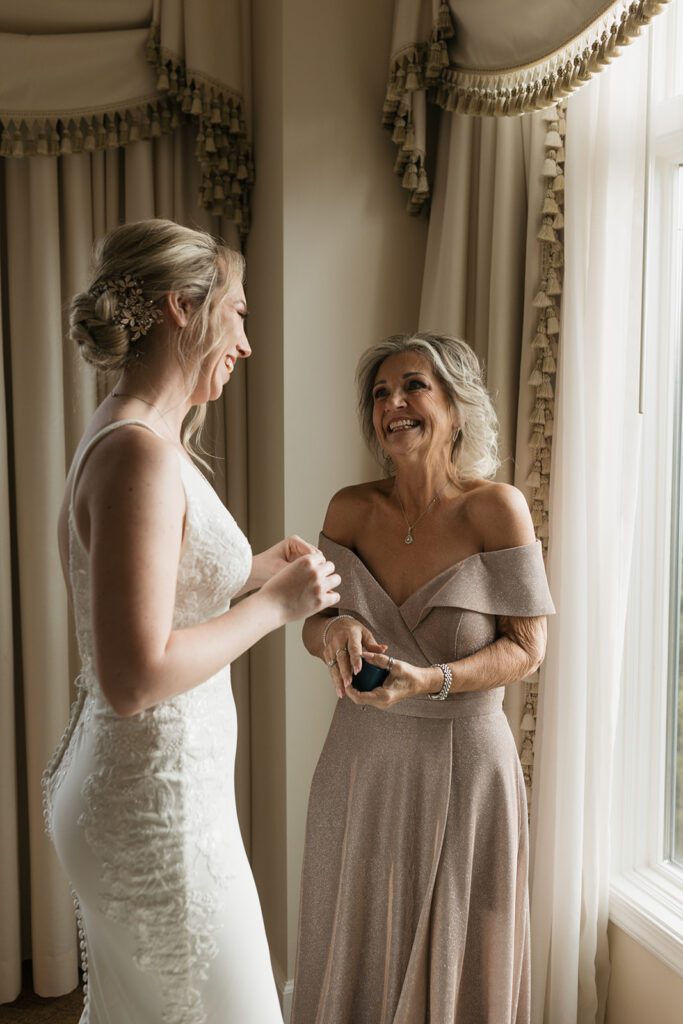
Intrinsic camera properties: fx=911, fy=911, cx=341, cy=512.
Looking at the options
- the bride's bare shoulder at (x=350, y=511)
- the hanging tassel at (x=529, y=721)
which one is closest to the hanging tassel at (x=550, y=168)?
the bride's bare shoulder at (x=350, y=511)

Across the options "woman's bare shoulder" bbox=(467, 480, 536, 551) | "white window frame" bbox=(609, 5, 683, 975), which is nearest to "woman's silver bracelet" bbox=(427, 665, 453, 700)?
"woman's bare shoulder" bbox=(467, 480, 536, 551)

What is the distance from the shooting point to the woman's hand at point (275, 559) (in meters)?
1.80

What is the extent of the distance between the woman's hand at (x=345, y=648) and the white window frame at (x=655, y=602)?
0.77 meters

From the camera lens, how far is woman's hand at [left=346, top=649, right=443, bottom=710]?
1.72 m

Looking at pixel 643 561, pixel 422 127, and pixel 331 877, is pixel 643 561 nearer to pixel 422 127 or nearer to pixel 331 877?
pixel 331 877

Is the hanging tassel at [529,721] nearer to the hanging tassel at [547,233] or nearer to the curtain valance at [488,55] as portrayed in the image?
the hanging tassel at [547,233]

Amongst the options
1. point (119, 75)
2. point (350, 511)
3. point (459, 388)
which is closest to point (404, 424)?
point (459, 388)

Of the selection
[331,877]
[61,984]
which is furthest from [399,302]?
[61,984]

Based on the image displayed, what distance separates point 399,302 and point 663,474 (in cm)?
87

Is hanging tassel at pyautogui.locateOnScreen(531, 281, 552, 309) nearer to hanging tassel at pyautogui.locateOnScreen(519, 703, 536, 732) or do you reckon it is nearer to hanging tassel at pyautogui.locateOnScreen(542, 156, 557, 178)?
hanging tassel at pyautogui.locateOnScreen(542, 156, 557, 178)

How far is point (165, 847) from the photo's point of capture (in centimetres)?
132

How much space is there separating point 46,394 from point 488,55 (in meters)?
1.45

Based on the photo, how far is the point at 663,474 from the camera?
7.14 ft

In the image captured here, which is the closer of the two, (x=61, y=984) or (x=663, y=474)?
(x=663, y=474)
